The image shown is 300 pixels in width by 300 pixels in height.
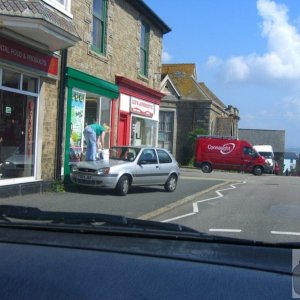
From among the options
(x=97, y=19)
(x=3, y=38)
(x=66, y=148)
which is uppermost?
(x=97, y=19)

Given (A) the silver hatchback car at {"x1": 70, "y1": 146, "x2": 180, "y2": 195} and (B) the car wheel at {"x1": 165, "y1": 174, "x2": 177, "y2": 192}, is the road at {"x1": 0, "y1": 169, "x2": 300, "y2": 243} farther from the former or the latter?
(A) the silver hatchback car at {"x1": 70, "y1": 146, "x2": 180, "y2": 195}

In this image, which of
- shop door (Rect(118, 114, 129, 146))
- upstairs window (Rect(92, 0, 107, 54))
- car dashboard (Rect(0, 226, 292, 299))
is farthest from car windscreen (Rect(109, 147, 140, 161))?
car dashboard (Rect(0, 226, 292, 299))

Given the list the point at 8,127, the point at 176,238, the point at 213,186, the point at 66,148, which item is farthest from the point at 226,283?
Result: the point at 213,186

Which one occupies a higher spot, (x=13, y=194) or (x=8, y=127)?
(x=8, y=127)

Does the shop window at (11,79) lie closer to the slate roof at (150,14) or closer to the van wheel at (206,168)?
the slate roof at (150,14)

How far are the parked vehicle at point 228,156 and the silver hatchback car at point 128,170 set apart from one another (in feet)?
63.5

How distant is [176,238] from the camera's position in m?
2.60

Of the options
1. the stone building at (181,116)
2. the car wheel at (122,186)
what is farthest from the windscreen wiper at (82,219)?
the stone building at (181,116)

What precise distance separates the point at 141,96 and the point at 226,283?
64.0 ft

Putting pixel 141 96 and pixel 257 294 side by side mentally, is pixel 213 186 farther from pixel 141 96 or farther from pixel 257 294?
pixel 257 294

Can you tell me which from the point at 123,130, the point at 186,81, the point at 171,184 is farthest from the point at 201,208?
the point at 186,81

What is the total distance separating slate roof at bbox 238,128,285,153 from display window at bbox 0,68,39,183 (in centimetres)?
6871

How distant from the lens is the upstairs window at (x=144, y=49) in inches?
843

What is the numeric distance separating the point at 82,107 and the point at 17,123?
327 centimetres
